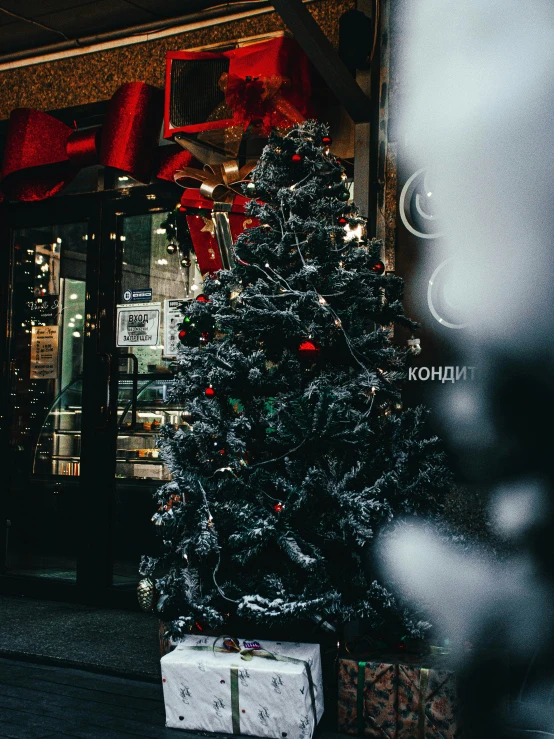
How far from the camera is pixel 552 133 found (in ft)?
12.0

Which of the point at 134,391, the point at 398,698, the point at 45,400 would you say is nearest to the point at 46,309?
the point at 45,400

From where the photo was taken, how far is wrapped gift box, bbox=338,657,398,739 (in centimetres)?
305

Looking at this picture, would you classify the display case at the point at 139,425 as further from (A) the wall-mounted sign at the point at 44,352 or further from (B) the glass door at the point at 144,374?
(A) the wall-mounted sign at the point at 44,352

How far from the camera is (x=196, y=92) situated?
4.47 metres

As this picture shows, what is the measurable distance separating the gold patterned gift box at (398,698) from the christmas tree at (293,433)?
0.59 feet

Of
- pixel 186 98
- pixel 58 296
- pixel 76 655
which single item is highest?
pixel 186 98

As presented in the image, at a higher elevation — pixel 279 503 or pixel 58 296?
pixel 58 296

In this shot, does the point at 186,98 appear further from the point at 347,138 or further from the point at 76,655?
the point at 76,655

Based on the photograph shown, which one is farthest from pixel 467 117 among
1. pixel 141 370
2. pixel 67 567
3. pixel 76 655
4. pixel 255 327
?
pixel 67 567

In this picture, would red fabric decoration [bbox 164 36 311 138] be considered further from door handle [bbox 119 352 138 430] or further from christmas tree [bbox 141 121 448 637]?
door handle [bbox 119 352 138 430]

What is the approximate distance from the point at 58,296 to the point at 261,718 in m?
3.28

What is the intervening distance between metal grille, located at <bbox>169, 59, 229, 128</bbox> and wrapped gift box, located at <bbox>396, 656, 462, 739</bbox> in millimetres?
2996

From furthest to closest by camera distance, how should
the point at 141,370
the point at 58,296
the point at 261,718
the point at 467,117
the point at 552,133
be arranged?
the point at 58,296, the point at 141,370, the point at 467,117, the point at 552,133, the point at 261,718

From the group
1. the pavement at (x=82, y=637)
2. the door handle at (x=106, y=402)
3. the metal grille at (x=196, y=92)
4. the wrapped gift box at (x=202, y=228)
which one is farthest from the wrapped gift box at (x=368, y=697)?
the metal grille at (x=196, y=92)
